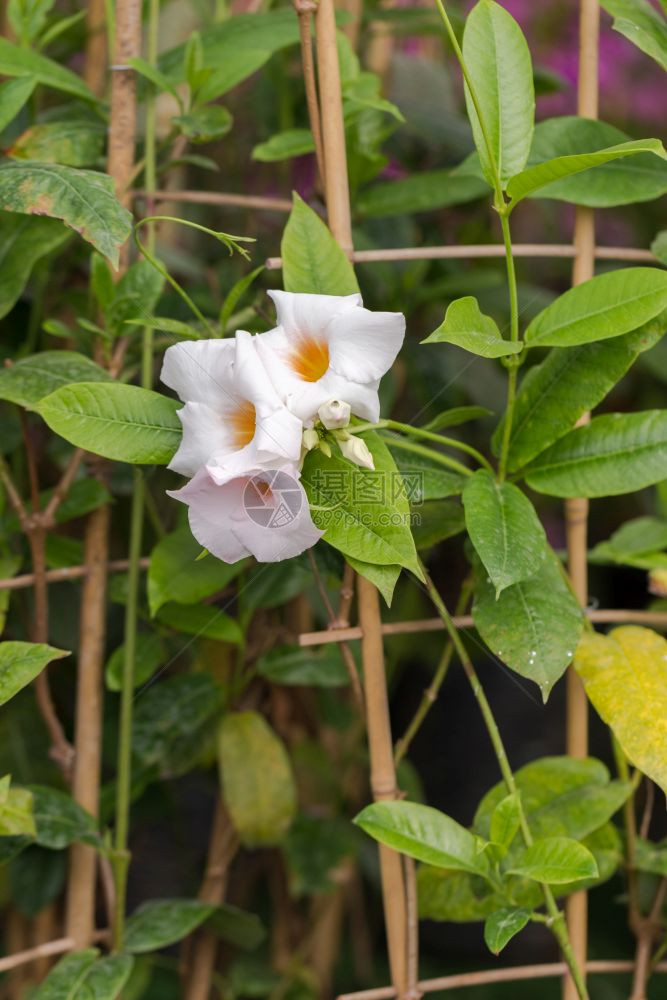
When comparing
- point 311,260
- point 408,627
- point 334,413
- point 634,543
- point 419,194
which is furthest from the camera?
point 419,194

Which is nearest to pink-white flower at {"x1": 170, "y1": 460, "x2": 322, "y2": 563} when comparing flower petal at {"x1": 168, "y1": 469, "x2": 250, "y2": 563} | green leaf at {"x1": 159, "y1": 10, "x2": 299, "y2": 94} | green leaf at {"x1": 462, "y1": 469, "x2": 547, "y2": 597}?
flower petal at {"x1": 168, "y1": 469, "x2": 250, "y2": 563}

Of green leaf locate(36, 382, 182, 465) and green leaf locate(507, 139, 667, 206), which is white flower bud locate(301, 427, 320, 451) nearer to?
green leaf locate(36, 382, 182, 465)

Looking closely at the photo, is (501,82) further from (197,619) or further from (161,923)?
(161,923)

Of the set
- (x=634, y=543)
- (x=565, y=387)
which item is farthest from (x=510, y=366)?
(x=634, y=543)

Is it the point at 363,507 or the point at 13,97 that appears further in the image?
the point at 13,97

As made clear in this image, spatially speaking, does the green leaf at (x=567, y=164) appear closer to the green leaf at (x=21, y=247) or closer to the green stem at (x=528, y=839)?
the green stem at (x=528, y=839)

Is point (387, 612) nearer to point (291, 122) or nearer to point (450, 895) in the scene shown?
point (450, 895)

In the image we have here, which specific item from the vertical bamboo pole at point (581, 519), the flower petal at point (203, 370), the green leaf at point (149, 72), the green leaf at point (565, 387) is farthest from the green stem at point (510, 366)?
the green leaf at point (149, 72)
